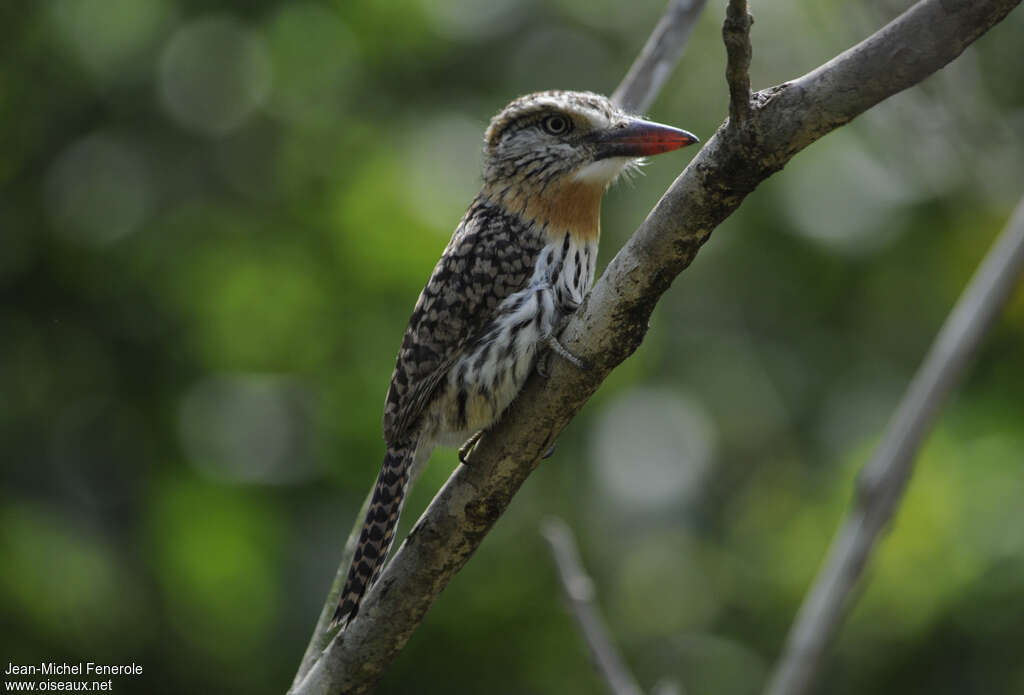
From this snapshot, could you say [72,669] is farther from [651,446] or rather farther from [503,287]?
[651,446]

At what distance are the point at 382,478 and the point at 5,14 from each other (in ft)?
12.0

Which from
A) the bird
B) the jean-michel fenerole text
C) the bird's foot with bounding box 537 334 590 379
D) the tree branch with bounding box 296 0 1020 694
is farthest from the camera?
the jean-michel fenerole text

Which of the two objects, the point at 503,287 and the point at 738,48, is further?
the point at 503,287

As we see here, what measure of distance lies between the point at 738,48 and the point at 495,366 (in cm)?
138

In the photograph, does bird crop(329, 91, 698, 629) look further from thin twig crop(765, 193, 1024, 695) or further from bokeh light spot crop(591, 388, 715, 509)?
bokeh light spot crop(591, 388, 715, 509)

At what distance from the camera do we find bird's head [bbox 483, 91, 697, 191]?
3846 millimetres

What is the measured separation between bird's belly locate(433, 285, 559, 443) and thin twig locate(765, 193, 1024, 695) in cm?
92

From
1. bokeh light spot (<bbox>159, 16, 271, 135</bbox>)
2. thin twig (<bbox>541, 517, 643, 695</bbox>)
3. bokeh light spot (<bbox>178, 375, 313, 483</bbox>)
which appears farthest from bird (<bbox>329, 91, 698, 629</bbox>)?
bokeh light spot (<bbox>159, 16, 271, 135</bbox>)

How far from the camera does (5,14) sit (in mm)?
5922

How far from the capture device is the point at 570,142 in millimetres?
4059

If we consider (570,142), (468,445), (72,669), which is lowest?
(72,669)

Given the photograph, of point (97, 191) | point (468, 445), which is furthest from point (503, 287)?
point (97, 191)

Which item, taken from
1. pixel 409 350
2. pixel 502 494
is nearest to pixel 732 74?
pixel 502 494

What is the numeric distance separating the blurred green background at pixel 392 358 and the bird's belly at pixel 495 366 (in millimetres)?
1184
